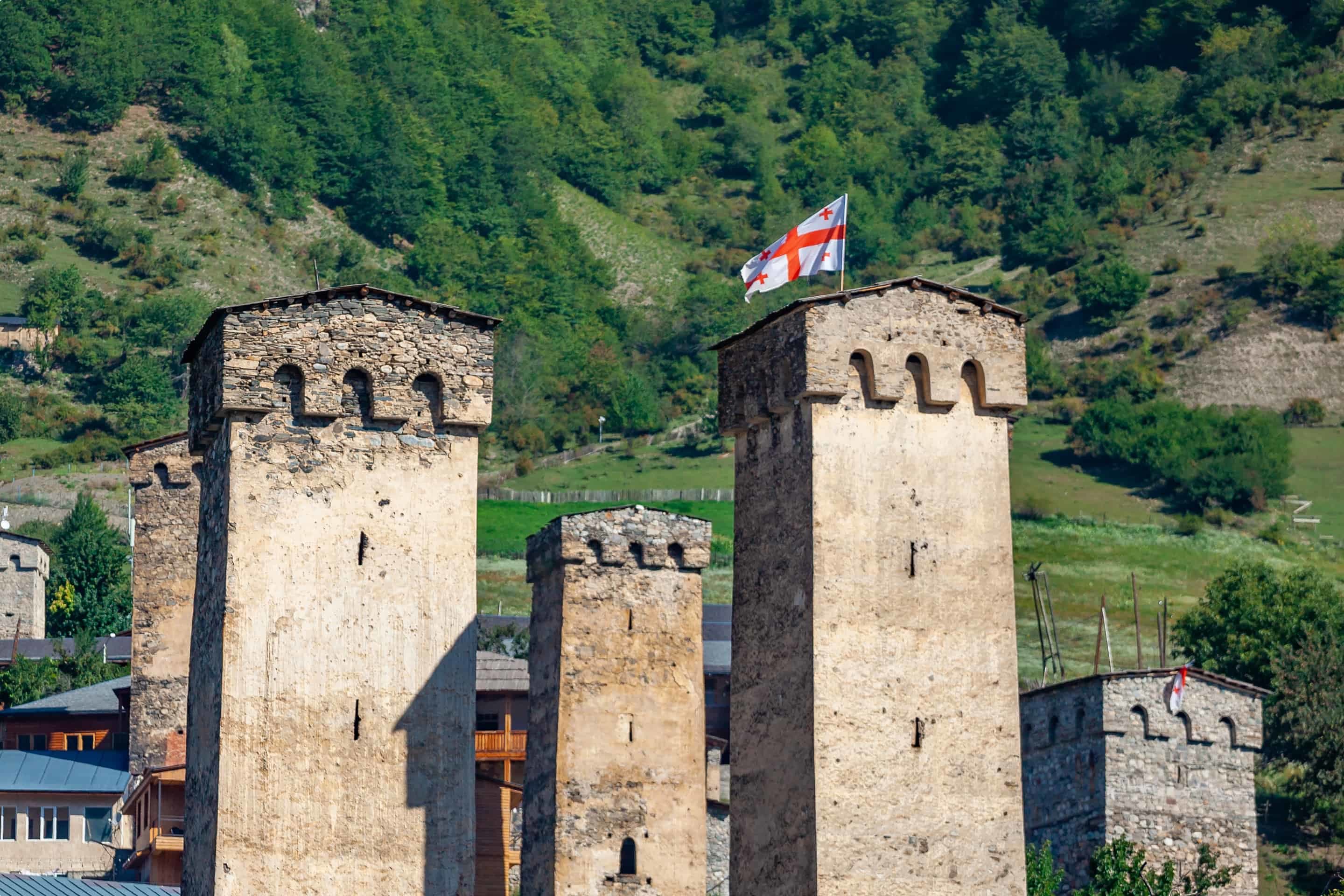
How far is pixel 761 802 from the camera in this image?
4641cm

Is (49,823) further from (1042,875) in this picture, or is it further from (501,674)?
(1042,875)

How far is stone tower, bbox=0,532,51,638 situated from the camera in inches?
5017

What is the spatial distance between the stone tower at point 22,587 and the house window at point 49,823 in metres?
47.8

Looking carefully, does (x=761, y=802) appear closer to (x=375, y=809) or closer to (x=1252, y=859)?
(x=375, y=809)

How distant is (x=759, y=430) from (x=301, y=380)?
8.16 metres

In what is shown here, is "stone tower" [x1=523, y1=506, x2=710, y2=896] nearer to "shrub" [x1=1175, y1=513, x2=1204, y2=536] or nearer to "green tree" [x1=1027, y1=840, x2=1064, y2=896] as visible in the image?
"green tree" [x1=1027, y1=840, x2=1064, y2=896]

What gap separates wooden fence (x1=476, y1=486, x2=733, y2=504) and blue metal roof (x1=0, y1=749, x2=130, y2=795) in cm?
9151

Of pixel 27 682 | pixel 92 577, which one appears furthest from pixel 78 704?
pixel 92 577

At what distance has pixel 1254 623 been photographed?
99.8 metres

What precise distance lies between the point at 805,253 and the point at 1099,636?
41.5 metres

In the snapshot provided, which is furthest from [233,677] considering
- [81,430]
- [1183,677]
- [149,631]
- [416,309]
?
[81,430]

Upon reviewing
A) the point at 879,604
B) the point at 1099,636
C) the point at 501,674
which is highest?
the point at 1099,636

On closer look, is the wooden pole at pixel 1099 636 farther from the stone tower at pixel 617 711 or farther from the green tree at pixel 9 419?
the green tree at pixel 9 419

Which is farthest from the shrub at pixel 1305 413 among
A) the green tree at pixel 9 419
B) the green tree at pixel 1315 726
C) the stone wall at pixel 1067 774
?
the stone wall at pixel 1067 774
